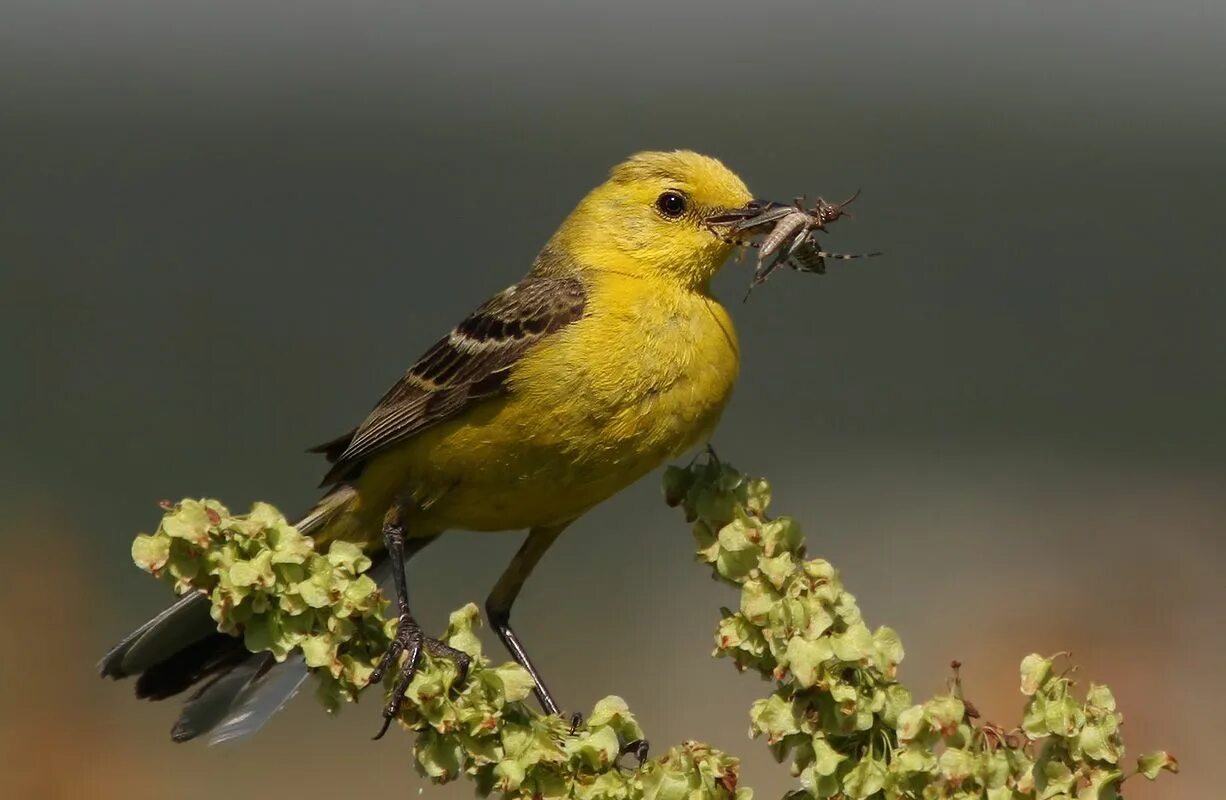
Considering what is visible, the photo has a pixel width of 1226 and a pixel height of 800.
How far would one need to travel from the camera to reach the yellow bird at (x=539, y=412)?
13.3ft

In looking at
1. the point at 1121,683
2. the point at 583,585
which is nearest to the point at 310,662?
the point at 1121,683

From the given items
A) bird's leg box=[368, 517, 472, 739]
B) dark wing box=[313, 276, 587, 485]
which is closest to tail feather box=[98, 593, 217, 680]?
dark wing box=[313, 276, 587, 485]

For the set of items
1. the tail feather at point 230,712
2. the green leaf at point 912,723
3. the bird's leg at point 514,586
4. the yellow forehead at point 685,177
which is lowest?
the green leaf at point 912,723

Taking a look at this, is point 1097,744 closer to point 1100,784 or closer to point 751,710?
point 1100,784

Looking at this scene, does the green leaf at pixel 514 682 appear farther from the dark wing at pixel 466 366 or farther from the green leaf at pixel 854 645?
the dark wing at pixel 466 366

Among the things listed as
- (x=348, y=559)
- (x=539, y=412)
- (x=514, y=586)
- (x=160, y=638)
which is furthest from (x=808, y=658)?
(x=514, y=586)

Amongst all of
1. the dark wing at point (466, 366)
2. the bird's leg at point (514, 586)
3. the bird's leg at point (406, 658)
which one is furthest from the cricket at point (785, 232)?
the bird's leg at point (406, 658)

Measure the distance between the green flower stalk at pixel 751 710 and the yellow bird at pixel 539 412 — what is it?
105cm

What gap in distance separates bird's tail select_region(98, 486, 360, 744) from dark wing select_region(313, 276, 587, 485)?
1.80 feet

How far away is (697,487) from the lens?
3262mm

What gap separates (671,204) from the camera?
454 centimetres

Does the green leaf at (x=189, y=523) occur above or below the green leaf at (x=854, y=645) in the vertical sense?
below

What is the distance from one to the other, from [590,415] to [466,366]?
1.68ft

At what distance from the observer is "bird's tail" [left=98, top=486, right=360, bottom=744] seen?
415 cm
